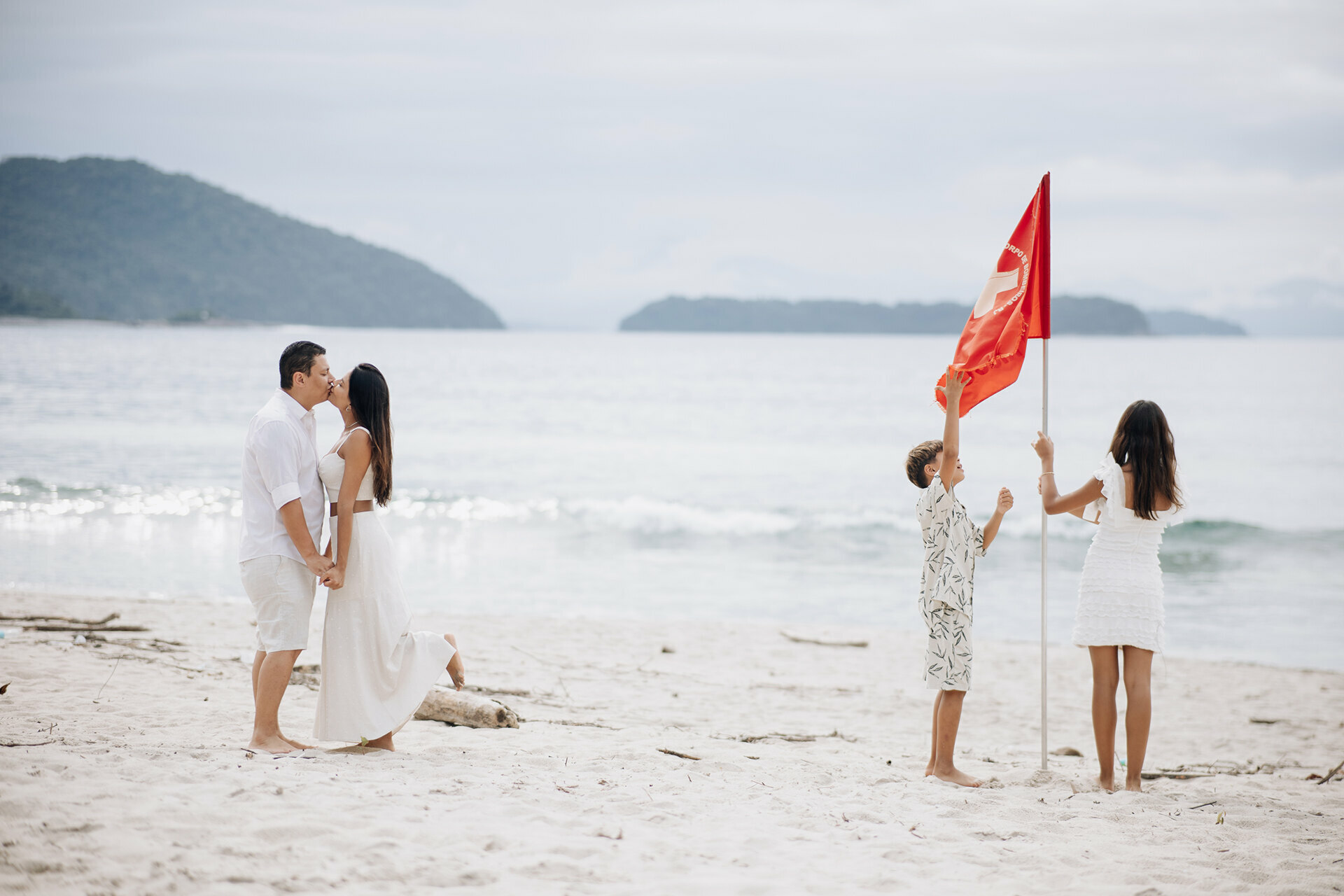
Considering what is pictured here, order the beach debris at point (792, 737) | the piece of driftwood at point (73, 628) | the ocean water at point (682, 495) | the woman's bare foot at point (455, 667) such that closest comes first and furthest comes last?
the woman's bare foot at point (455, 667)
the beach debris at point (792, 737)
the piece of driftwood at point (73, 628)
the ocean water at point (682, 495)

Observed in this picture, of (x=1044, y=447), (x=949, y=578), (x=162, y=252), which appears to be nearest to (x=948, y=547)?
(x=949, y=578)

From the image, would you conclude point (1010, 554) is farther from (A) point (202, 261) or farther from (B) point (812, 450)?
(A) point (202, 261)

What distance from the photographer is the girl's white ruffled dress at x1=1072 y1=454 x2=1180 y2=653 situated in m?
4.79

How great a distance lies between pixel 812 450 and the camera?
31844 mm

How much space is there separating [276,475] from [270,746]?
53.2 inches

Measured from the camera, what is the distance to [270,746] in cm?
460

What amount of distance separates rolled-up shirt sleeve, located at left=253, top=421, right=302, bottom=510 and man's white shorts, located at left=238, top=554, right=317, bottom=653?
0.32 meters

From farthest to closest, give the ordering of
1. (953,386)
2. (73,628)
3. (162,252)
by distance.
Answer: (162,252)
(73,628)
(953,386)

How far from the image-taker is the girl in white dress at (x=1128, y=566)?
471cm

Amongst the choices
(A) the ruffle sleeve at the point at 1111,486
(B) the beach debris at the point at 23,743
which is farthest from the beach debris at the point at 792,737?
(B) the beach debris at the point at 23,743

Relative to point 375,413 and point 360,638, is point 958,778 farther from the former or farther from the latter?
point 375,413

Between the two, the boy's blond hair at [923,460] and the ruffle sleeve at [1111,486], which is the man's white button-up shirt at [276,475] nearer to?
the boy's blond hair at [923,460]

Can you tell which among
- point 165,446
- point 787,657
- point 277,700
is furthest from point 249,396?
point 277,700

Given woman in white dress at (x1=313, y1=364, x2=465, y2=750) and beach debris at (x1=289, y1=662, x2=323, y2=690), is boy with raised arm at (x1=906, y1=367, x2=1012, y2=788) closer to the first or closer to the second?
woman in white dress at (x1=313, y1=364, x2=465, y2=750)
